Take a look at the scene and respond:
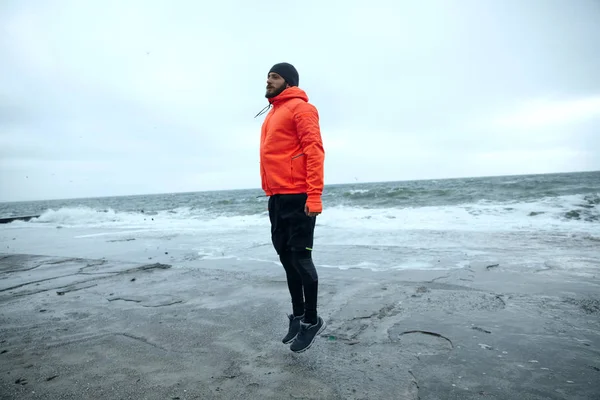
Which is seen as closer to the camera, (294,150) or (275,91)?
(294,150)

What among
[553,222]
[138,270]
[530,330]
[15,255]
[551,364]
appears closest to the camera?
[551,364]

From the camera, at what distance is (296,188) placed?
2.21 m

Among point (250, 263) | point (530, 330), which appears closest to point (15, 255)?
point (250, 263)

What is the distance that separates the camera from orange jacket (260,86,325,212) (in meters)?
2.15

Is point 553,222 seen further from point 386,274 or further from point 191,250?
point 191,250

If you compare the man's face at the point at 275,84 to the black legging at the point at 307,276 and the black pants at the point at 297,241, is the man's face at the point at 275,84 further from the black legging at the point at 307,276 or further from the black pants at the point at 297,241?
the black legging at the point at 307,276

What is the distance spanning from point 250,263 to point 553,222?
868cm

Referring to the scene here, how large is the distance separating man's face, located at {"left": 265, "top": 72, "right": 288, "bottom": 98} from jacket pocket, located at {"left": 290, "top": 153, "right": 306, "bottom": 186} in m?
0.54

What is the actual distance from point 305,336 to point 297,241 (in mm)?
623

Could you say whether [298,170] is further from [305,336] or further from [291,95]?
[305,336]

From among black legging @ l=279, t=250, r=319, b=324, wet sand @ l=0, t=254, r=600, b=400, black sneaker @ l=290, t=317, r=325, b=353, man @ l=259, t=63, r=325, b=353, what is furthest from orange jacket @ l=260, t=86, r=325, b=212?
wet sand @ l=0, t=254, r=600, b=400

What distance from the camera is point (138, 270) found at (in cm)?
480

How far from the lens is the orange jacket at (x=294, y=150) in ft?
7.07

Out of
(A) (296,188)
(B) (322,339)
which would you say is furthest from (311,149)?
(B) (322,339)
